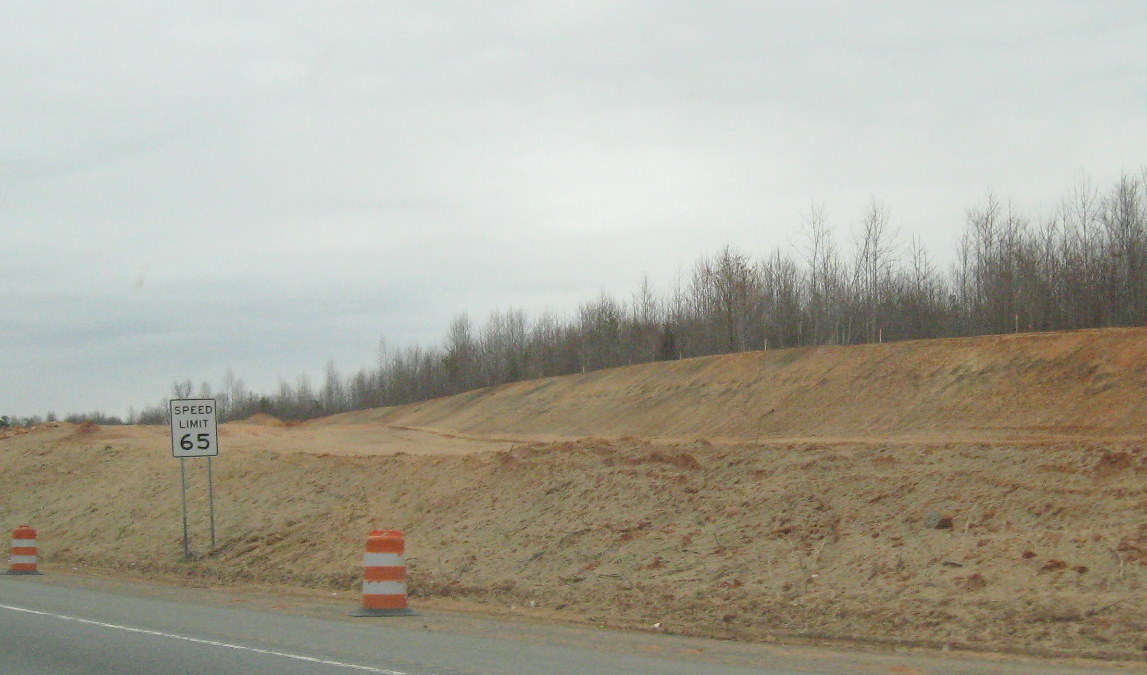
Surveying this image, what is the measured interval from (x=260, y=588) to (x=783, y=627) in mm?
10706

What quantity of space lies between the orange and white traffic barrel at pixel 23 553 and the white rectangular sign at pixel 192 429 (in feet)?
13.6

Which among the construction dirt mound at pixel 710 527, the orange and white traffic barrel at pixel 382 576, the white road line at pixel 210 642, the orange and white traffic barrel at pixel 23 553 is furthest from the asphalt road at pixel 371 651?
the orange and white traffic barrel at pixel 23 553

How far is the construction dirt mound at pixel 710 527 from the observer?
12.9m

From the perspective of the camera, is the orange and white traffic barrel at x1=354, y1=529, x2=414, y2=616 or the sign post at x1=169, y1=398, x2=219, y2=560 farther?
the sign post at x1=169, y1=398, x2=219, y2=560

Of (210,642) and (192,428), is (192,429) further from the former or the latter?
(210,642)

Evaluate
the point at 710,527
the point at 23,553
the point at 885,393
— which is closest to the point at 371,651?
the point at 710,527

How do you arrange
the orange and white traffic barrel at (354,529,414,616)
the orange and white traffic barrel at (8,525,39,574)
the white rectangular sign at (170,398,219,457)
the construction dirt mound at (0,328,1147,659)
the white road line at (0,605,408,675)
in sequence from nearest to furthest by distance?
the white road line at (0,605,408,675), the construction dirt mound at (0,328,1147,659), the orange and white traffic barrel at (354,529,414,616), the white rectangular sign at (170,398,219,457), the orange and white traffic barrel at (8,525,39,574)

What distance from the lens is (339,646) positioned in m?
11.8

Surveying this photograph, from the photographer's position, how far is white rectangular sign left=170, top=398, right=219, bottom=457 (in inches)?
860

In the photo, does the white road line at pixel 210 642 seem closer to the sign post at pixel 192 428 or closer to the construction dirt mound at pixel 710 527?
the construction dirt mound at pixel 710 527

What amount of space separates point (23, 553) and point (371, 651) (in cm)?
1519

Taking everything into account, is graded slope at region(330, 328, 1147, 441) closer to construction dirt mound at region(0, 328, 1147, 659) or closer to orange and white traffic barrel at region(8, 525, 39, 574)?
construction dirt mound at region(0, 328, 1147, 659)

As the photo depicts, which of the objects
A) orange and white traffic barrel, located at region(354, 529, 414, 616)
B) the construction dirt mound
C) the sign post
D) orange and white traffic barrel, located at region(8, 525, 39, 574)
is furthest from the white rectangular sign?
orange and white traffic barrel, located at region(354, 529, 414, 616)

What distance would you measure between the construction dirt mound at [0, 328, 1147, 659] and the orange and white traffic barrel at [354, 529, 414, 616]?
5.63 feet
